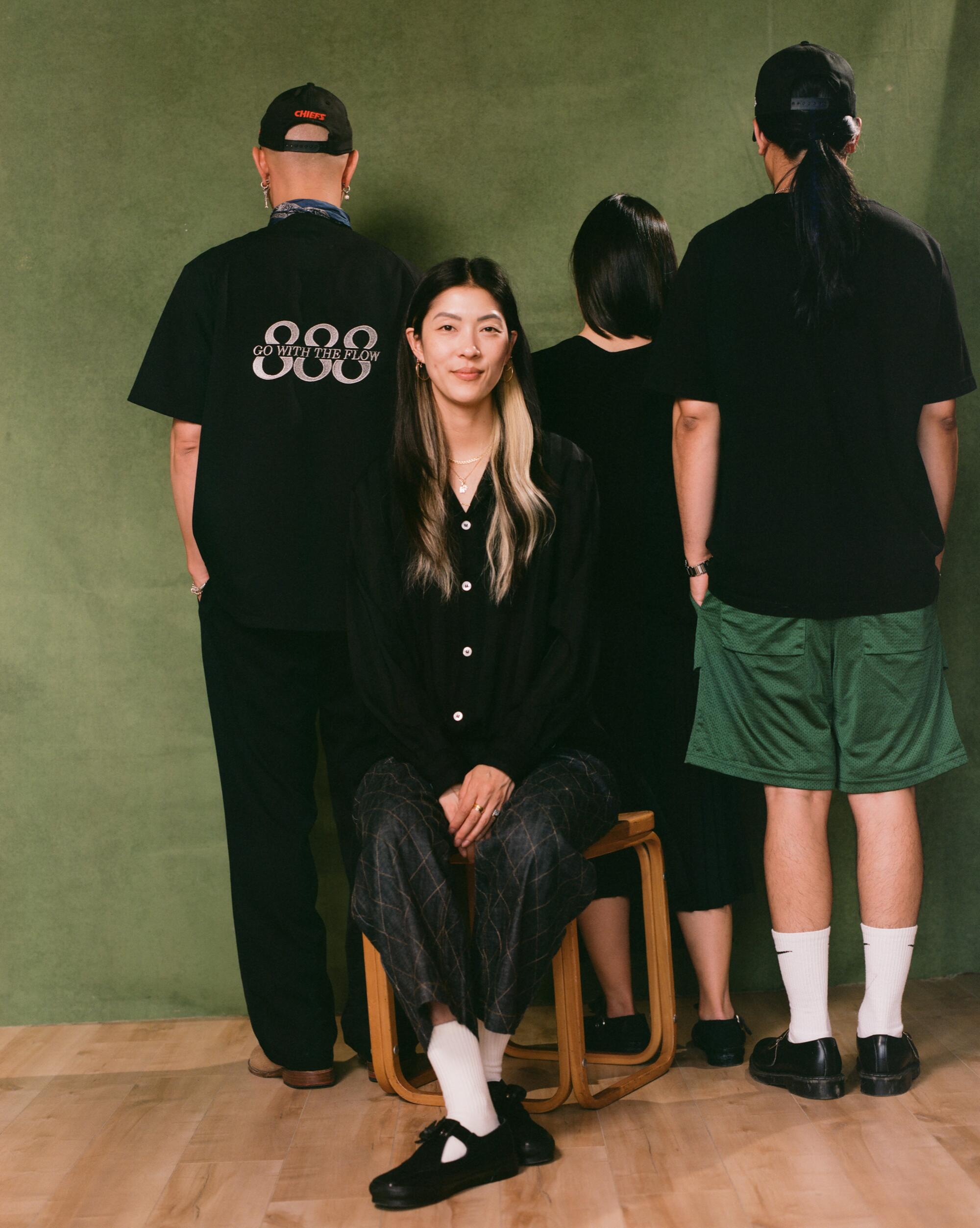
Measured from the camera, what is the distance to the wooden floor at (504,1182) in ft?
5.50

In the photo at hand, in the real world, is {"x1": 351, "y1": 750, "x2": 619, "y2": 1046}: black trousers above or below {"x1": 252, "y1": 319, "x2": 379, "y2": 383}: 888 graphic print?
below

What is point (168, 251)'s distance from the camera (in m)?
2.52

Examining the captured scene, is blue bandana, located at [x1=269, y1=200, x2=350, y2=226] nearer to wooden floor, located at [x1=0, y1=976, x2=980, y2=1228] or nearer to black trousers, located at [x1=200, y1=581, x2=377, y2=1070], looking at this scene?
black trousers, located at [x1=200, y1=581, x2=377, y2=1070]

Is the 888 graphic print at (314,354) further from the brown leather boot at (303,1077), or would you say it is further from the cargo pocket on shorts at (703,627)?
the brown leather boot at (303,1077)

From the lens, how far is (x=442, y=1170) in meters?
1.72

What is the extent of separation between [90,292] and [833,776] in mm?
1840

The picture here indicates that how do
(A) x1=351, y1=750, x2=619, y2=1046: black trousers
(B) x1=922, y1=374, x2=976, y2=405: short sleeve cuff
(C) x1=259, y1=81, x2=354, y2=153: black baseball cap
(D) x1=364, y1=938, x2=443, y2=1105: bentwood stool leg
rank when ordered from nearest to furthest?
(A) x1=351, y1=750, x2=619, y2=1046: black trousers < (D) x1=364, y1=938, x2=443, y2=1105: bentwood stool leg < (B) x1=922, y1=374, x2=976, y2=405: short sleeve cuff < (C) x1=259, y1=81, x2=354, y2=153: black baseball cap

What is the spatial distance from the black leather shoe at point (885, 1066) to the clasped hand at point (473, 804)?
794mm

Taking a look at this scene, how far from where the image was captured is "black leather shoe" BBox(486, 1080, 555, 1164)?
181 centimetres

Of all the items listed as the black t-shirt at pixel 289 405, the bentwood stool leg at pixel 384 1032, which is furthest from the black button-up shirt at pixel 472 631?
the bentwood stool leg at pixel 384 1032

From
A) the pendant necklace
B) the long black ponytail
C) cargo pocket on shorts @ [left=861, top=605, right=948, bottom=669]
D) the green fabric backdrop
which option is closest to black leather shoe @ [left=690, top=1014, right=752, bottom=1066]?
the green fabric backdrop

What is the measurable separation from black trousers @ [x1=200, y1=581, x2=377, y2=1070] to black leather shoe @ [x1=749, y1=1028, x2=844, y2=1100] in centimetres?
76

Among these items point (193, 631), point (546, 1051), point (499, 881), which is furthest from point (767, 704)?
point (193, 631)

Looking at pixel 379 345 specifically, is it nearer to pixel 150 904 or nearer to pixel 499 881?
pixel 499 881
